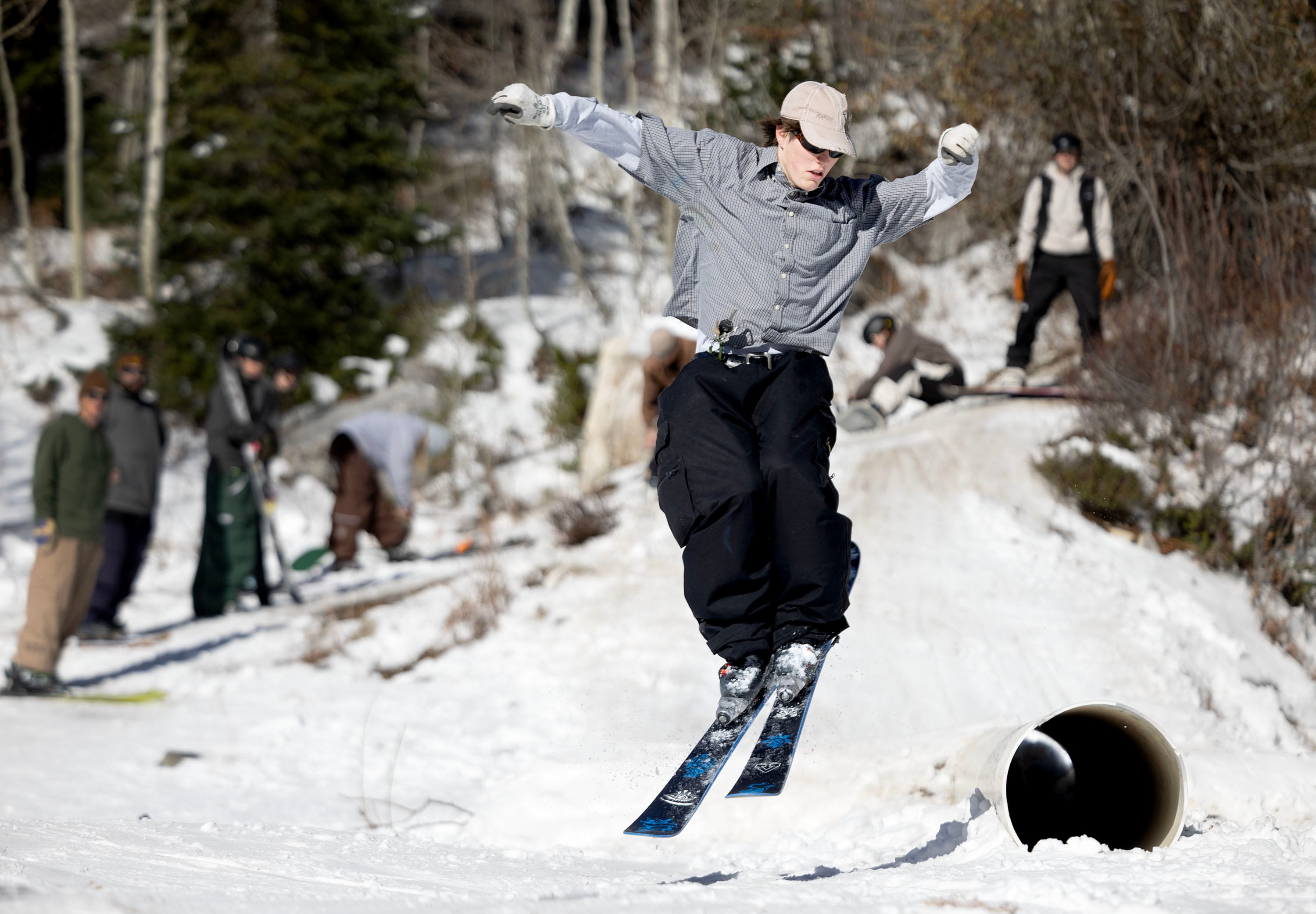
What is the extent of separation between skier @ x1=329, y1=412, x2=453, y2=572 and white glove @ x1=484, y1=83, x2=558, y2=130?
568 centimetres

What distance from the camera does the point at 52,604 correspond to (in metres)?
6.06

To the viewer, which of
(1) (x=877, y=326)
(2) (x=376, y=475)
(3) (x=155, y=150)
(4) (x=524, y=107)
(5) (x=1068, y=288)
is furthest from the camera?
(3) (x=155, y=150)

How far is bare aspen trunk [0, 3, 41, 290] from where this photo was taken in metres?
16.5

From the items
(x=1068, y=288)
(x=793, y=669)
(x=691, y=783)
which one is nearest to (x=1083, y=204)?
(x=1068, y=288)

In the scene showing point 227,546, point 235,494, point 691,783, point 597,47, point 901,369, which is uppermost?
point 597,47

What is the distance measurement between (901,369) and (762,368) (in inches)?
192

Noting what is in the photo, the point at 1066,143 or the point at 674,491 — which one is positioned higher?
the point at 1066,143

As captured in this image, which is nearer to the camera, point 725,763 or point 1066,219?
point 725,763

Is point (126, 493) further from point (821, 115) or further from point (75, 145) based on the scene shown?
point (75, 145)

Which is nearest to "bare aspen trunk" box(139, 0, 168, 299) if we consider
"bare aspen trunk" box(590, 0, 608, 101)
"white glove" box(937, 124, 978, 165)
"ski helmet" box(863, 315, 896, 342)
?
"bare aspen trunk" box(590, 0, 608, 101)

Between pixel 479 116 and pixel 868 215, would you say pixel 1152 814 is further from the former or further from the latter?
pixel 479 116

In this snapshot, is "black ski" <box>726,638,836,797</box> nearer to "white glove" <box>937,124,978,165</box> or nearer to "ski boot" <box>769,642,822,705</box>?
"ski boot" <box>769,642,822,705</box>

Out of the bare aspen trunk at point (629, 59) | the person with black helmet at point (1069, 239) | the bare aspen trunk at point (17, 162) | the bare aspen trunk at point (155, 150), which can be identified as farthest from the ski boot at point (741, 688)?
the bare aspen trunk at point (17, 162)

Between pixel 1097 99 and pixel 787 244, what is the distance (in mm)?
5934
